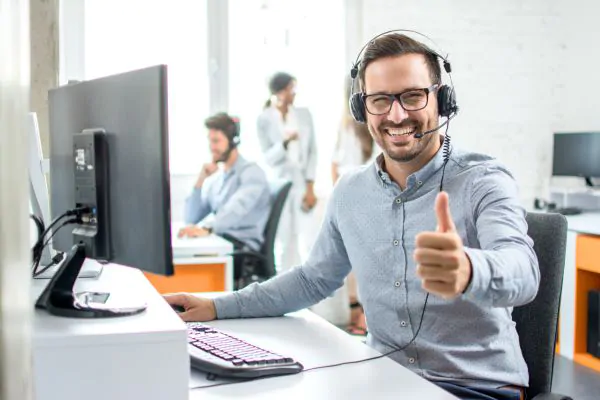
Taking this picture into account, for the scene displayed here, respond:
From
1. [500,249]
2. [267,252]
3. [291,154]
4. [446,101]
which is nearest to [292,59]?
[291,154]

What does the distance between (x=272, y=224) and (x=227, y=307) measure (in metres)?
2.13

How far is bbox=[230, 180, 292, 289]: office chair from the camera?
3.65 m

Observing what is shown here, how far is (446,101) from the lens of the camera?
161cm

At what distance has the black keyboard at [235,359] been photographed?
117cm

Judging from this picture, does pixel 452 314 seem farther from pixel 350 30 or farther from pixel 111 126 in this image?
pixel 350 30

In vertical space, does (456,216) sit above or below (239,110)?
below

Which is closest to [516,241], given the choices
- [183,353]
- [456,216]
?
[456,216]

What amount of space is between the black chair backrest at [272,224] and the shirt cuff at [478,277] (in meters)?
2.65

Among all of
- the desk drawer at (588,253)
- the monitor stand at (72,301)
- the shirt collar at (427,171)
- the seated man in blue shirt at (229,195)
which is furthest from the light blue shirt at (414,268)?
the desk drawer at (588,253)

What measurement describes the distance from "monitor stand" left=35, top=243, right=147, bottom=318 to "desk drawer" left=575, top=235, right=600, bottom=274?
A: 3031 mm

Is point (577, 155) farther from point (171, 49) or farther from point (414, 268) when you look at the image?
point (414, 268)

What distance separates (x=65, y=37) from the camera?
4336 mm

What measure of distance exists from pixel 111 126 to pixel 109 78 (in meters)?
0.08

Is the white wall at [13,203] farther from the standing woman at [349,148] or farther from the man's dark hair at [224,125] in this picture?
the standing woman at [349,148]
